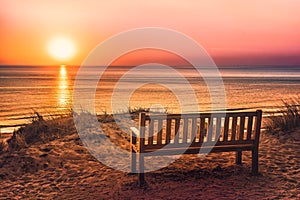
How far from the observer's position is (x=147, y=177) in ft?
18.2

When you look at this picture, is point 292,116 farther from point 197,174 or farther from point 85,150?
point 85,150

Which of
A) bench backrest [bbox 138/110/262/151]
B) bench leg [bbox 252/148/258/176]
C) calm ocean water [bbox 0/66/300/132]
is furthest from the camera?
calm ocean water [bbox 0/66/300/132]

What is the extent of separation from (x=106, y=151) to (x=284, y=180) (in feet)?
11.4

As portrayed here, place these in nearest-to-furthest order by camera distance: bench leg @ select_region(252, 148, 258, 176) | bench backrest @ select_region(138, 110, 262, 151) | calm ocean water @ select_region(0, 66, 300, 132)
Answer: bench backrest @ select_region(138, 110, 262, 151) < bench leg @ select_region(252, 148, 258, 176) < calm ocean water @ select_region(0, 66, 300, 132)

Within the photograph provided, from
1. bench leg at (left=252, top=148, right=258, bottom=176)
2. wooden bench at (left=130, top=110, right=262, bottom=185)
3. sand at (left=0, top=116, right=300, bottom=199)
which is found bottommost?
sand at (left=0, top=116, right=300, bottom=199)

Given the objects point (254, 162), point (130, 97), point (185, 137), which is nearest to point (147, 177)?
point (185, 137)

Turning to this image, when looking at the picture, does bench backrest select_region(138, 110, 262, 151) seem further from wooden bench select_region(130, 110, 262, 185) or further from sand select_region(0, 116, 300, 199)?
sand select_region(0, 116, 300, 199)

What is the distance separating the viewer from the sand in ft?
16.2

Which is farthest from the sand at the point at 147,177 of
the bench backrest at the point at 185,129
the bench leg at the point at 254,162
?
→ the bench backrest at the point at 185,129

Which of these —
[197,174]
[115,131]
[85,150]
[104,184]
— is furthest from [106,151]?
[197,174]

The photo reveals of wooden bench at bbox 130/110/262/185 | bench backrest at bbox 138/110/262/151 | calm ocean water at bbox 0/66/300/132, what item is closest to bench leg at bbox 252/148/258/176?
wooden bench at bbox 130/110/262/185

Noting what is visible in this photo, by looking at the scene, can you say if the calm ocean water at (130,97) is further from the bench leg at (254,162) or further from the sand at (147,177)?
the bench leg at (254,162)

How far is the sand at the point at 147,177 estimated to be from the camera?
4.93 m

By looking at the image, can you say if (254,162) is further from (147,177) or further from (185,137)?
(147,177)
